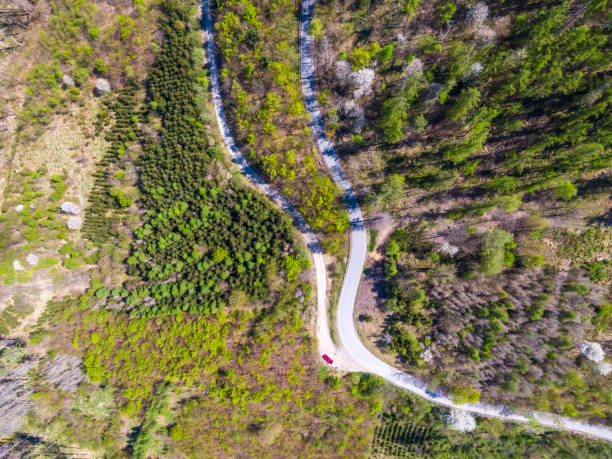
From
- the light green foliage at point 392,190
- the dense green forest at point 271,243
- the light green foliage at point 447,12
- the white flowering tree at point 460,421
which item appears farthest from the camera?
the white flowering tree at point 460,421

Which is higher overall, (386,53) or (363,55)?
(363,55)

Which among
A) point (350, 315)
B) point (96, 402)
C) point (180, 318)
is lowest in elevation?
point (96, 402)

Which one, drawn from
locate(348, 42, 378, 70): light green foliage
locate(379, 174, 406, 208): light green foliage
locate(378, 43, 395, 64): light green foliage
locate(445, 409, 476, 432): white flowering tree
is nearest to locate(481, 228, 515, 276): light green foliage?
locate(379, 174, 406, 208): light green foliage

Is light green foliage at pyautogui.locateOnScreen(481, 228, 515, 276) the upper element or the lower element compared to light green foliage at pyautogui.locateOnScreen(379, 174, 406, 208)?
lower

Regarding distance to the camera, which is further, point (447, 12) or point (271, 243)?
point (271, 243)

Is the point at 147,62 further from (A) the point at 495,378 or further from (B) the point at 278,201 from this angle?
(A) the point at 495,378

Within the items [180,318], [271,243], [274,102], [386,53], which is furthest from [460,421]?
[274,102]

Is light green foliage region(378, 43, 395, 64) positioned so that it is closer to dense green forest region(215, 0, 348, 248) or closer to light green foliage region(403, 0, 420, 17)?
light green foliage region(403, 0, 420, 17)

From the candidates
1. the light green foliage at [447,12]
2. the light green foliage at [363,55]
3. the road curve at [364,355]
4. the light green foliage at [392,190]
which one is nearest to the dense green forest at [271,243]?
the light green foliage at [363,55]

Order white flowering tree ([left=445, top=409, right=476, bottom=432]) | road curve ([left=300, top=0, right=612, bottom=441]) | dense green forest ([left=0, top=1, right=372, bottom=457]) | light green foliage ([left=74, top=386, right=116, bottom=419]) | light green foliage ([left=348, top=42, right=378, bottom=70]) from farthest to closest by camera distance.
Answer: road curve ([left=300, top=0, right=612, bottom=441])
white flowering tree ([left=445, top=409, right=476, bottom=432])
light green foliage ([left=74, top=386, right=116, bottom=419])
dense green forest ([left=0, top=1, right=372, bottom=457])
light green foliage ([left=348, top=42, right=378, bottom=70])

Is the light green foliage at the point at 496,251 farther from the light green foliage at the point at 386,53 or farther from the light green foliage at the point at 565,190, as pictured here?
the light green foliage at the point at 386,53

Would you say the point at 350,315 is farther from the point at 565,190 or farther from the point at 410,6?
the point at 410,6

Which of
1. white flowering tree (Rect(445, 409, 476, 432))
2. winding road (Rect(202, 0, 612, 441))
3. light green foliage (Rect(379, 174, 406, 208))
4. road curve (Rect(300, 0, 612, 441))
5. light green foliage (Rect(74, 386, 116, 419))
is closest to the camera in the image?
light green foliage (Rect(379, 174, 406, 208))
